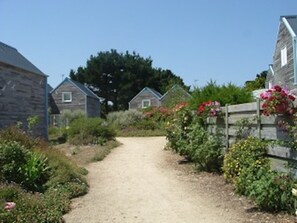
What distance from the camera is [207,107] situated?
11648 mm

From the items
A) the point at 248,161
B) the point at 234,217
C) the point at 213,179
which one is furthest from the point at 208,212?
the point at 213,179

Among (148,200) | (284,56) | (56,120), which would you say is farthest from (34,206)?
(56,120)

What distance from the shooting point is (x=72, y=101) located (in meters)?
48.7

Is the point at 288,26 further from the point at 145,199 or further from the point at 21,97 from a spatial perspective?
the point at 145,199

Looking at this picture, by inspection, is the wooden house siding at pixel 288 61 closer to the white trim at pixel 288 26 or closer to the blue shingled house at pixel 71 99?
the white trim at pixel 288 26

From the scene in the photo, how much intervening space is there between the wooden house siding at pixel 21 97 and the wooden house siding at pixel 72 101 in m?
21.9

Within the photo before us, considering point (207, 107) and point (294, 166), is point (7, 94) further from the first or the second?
point (294, 166)

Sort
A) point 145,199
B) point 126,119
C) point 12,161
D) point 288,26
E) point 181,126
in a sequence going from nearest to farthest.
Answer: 1. point 145,199
2. point 12,161
3. point 181,126
4. point 288,26
5. point 126,119

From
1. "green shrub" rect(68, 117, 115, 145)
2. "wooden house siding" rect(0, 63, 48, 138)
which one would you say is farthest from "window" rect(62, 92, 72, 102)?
"green shrub" rect(68, 117, 115, 145)

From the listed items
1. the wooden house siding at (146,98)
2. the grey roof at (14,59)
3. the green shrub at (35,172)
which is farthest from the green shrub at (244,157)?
the wooden house siding at (146,98)

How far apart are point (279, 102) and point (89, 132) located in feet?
47.3

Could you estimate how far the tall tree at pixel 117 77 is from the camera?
66.1m

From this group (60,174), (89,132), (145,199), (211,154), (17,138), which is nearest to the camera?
(145,199)

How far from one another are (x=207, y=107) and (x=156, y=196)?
12.7 ft
